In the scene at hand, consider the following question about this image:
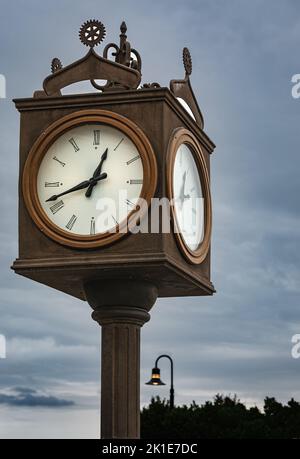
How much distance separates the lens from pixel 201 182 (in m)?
12.3

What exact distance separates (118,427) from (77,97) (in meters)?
3.34

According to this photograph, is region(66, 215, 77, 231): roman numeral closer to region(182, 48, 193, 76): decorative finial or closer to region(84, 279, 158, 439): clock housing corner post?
region(84, 279, 158, 439): clock housing corner post

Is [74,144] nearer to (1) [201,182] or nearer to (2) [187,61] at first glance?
(1) [201,182]

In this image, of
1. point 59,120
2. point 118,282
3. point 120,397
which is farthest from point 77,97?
point 120,397

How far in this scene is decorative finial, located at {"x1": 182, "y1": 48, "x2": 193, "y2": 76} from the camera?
1255cm

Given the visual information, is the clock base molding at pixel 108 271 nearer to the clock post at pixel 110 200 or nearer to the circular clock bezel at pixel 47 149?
Answer: the clock post at pixel 110 200

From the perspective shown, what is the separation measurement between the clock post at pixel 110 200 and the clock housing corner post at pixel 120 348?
10 millimetres

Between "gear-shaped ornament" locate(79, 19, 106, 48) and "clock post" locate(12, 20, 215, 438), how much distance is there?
0.01 m

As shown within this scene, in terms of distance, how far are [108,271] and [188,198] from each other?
1309 millimetres

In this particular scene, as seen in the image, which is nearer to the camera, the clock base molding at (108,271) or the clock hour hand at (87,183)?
the clock base molding at (108,271)

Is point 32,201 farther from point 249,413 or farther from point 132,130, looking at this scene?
point 249,413

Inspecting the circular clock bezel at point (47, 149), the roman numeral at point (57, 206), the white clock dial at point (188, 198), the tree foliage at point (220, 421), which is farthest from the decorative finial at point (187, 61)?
the tree foliage at point (220, 421)

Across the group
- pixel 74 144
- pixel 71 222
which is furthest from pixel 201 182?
pixel 71 222

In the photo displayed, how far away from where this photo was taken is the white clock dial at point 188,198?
11477 millimetres
